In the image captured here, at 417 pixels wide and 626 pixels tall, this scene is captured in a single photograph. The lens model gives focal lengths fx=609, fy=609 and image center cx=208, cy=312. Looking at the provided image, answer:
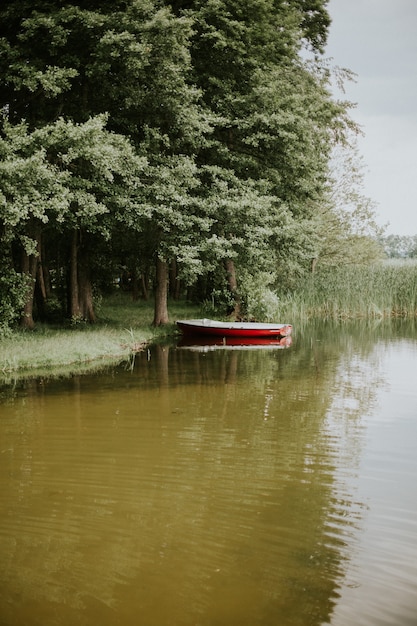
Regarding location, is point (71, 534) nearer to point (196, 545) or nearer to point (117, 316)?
point (196, 545)

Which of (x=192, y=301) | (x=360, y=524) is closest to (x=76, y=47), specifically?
(x=360, y=524)

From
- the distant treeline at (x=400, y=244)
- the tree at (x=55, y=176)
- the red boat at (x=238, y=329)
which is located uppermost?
the distant treeline at (x=400, y=244)

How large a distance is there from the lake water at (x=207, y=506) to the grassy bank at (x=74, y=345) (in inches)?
78.1

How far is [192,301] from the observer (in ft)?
111

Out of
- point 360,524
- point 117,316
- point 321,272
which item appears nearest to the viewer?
point 360,524

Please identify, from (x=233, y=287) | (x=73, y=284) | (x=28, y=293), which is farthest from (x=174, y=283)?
(x=28, y=293)

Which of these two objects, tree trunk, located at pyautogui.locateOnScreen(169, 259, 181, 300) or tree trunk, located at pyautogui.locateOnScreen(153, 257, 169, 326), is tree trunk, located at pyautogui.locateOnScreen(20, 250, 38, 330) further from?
tree trunk, located at pyautogui.locateOnScreen(169, 259, 181, 300)

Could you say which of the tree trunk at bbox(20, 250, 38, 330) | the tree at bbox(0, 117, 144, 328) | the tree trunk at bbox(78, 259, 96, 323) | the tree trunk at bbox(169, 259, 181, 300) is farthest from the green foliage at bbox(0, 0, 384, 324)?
the tree trunk at bbox(169, 259, 181, 300)

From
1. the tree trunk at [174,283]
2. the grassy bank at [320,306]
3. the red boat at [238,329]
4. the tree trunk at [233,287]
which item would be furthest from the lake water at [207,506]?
A: the tree trunk at [174,283]

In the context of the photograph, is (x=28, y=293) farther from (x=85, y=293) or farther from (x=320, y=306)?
(x=320, y=306)

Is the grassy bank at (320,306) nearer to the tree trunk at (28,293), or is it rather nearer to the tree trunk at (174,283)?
the tree trunk at (28,293)

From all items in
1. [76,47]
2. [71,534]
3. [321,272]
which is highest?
[76,47]

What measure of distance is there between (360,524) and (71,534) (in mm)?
2578

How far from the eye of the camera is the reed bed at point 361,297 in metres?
28.9
